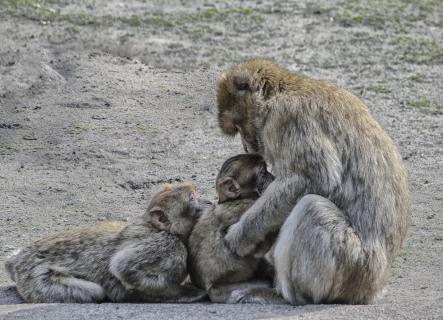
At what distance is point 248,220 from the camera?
351 inches

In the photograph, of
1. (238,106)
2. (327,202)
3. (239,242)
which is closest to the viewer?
(327,202)

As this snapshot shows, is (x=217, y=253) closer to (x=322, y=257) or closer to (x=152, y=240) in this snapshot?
(x=152, y=240)

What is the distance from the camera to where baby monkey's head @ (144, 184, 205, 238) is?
30.4 ft

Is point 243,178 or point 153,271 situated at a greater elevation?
point 243,178

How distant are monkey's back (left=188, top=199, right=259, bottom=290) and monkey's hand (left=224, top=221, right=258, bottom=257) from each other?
0.06m

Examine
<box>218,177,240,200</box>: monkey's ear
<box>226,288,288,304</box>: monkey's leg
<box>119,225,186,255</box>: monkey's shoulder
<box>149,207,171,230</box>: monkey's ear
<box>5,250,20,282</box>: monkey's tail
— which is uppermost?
<box>218,177,240,200</box>: monkey's ear

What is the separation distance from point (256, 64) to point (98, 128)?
3881 millimetres

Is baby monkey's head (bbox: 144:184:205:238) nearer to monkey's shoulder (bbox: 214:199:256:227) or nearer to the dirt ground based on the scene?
monkey's shoulder (bbox: 214:199:256:227)

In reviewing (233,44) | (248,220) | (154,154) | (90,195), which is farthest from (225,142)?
(248,220)

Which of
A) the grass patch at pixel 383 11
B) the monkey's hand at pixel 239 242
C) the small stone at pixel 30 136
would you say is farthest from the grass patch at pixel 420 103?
the monkey's hand at pixel 239 242

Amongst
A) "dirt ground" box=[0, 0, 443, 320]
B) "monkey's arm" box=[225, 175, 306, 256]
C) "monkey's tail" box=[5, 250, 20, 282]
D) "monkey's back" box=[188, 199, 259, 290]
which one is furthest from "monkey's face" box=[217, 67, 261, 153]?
"monkey's tail" box=[5, 250, 20, 282]

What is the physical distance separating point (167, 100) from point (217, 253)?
4.97 m

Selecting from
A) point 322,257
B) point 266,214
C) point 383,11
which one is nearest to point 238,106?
point 266,214

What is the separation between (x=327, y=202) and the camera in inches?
341
